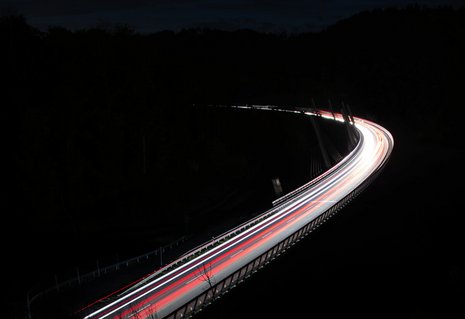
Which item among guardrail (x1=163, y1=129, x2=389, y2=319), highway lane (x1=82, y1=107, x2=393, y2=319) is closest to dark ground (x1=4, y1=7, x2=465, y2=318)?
guardrail (x1=163, y1=129, x2=389, y2=319)

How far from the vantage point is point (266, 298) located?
21.0 metres

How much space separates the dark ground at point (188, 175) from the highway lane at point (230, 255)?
1.44m

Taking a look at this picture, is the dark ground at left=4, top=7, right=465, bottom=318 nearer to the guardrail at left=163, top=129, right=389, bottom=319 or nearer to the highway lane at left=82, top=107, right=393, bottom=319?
the guardrail at left=163, top=129, right=389, bottom=319

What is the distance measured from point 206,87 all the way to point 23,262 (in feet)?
138

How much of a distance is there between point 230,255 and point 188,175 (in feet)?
117

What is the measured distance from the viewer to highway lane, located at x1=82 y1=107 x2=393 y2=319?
62.2 ft

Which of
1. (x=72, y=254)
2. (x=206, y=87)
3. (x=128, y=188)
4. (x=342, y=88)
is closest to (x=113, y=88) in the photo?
(x=128, y=188)

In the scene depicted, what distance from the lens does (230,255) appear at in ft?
77.3

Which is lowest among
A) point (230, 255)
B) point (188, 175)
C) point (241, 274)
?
point (188, 175)

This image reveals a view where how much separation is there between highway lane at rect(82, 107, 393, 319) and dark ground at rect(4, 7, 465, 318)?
1.44 m

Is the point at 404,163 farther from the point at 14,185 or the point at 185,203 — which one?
the point at 14,185

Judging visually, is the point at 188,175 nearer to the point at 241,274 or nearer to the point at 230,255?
the point at 230,255

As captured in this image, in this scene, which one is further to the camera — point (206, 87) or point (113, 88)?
point (206, 87)

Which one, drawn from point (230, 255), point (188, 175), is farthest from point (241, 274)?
point (188, 175)
